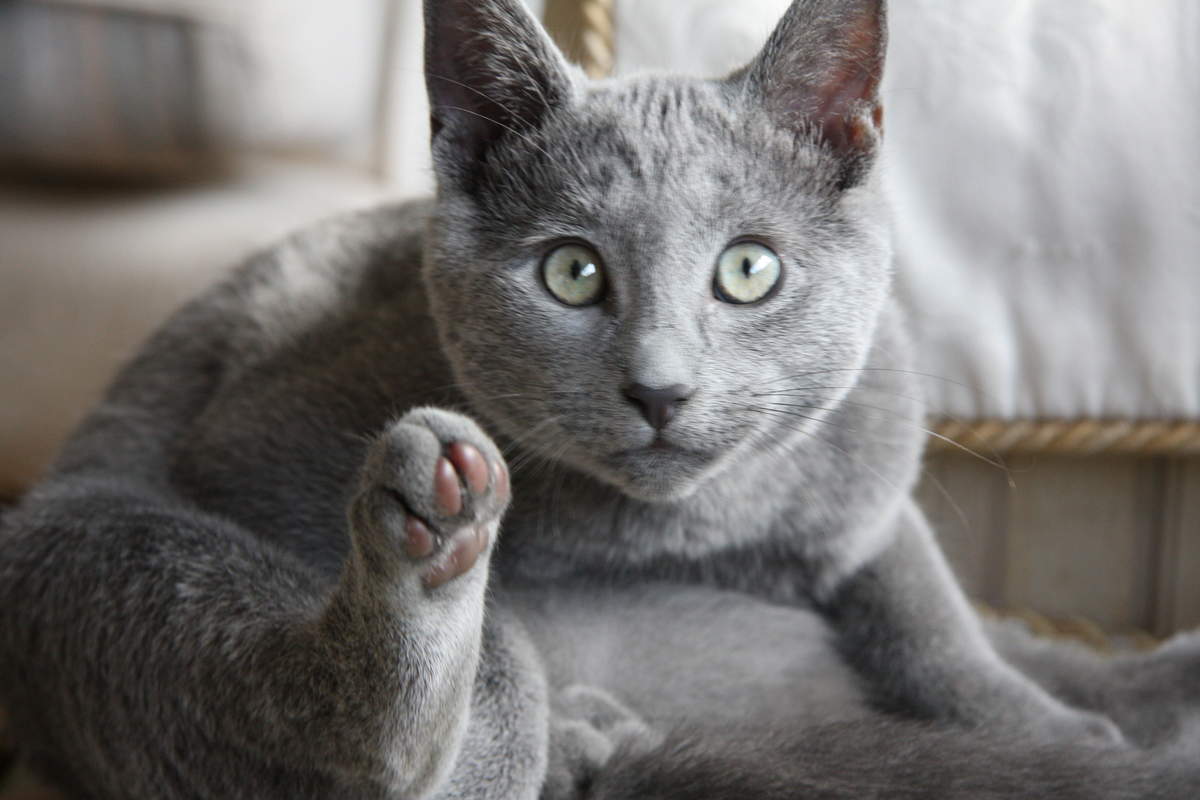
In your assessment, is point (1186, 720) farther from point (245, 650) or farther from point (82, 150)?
point (82, 150)

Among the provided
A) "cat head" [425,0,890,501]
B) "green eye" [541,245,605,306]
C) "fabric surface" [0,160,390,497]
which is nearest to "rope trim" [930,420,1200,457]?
"cat head" [425,0,890,501]

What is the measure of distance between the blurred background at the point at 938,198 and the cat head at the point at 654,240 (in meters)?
0.31

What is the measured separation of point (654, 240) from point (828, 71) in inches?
8.1

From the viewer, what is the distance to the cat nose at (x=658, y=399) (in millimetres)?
733

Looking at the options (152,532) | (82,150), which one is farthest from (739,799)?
(82,150)

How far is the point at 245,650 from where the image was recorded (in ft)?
2.52

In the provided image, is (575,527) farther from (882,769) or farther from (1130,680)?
(1130,680)

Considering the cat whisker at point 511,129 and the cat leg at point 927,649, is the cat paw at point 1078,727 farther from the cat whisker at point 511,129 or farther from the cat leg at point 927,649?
the cat whisker at point 511,129

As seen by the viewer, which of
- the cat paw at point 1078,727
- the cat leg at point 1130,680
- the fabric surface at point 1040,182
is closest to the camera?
the cat paw at point 1078,727

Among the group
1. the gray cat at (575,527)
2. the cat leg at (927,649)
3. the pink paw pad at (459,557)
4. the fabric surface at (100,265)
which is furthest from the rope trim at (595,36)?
the pink paw pad at (459,557)

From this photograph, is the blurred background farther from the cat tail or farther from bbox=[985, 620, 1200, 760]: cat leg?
the cat tail

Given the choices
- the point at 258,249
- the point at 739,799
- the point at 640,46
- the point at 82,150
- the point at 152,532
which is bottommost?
the point at 739,799

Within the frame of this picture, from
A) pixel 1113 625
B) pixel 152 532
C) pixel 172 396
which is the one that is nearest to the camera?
pixel 152 532

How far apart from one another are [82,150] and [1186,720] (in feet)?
4.82
